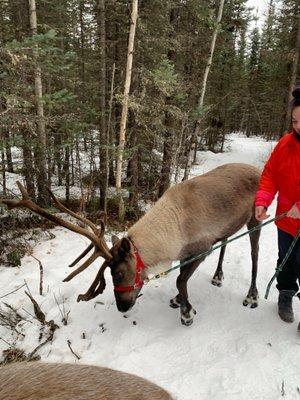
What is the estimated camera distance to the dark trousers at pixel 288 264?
427cm

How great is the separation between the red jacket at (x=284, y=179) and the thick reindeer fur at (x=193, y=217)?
35.3 inches

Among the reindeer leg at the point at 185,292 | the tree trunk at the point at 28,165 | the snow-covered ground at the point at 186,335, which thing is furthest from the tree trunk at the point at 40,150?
the reindeer leg at the point at 185,292

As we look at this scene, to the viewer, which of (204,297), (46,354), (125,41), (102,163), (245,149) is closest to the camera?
(46,354)

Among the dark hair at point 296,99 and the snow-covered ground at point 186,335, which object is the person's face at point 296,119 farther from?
the snow-covered ground at point 186,335

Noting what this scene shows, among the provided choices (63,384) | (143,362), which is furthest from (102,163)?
(63,384)

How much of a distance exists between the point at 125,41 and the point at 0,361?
1378cm

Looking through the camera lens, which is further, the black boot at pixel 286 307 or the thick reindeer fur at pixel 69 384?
the black boot at pixel 286 307

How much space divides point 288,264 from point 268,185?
1057mm

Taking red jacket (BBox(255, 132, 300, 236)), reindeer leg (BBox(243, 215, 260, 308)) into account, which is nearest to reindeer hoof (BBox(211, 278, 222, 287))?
reindeer leg (BBox(243, 215, 260, 308))

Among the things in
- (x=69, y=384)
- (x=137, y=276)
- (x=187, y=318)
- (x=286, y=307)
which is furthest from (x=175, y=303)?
(x=69, y=384)

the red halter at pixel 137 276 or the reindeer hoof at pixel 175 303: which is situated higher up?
the red halter at pixel 137 276

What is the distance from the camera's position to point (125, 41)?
1511 cm

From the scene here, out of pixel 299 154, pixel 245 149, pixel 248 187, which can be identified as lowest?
pixel 245 149

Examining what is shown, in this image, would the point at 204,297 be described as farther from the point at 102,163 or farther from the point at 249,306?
the point at 102,163
